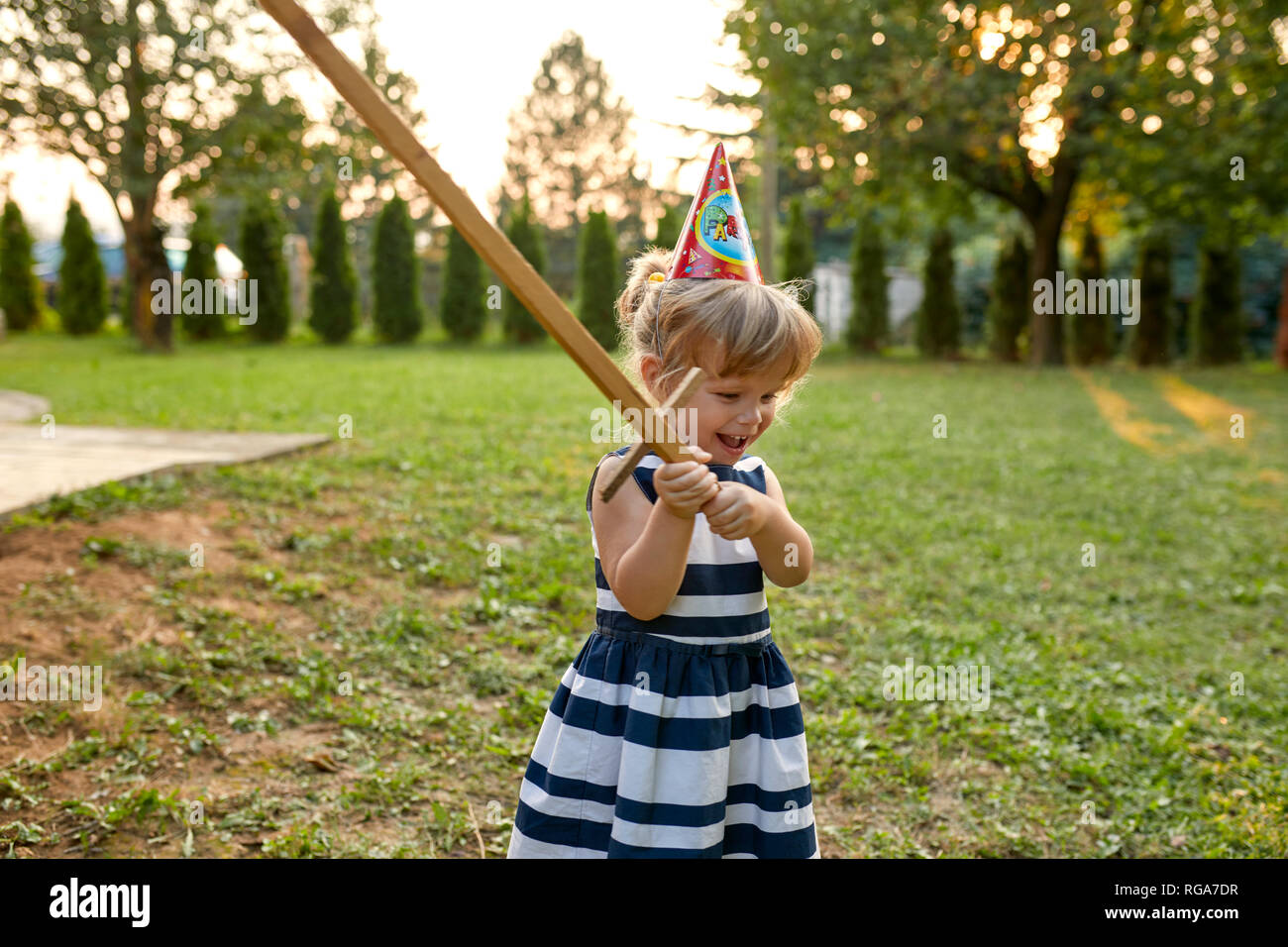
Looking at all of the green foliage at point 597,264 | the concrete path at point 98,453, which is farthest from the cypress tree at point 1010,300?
the concrete path at point 98,453

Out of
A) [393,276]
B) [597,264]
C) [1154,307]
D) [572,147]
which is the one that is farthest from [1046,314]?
[572,147]

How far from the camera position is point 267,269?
1961 cm

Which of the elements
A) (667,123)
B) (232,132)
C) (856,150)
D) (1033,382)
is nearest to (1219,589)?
(1033,382)

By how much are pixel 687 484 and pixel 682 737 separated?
0.48 m

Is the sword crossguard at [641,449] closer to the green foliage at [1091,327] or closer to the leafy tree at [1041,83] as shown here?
the leafy tree at [1041,83]

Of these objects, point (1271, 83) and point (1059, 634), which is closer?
point (1059, 634)

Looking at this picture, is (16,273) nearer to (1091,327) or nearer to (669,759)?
(1091,327)

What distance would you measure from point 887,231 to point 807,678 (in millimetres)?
16913

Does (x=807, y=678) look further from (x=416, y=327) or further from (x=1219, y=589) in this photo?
(x=416, y=327)

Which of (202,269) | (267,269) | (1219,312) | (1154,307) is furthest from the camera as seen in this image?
(267,269)

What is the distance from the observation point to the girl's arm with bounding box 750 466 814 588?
169cm

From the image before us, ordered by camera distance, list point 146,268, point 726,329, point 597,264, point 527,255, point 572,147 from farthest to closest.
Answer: point 572,147, point 597,264, point 527,255, point 146,268, point 726,329

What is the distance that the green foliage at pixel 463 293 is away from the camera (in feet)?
67.0

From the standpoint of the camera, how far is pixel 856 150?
609 inches
